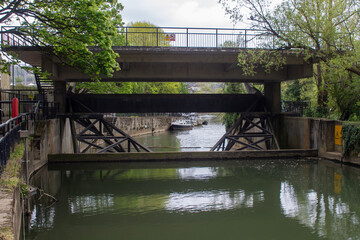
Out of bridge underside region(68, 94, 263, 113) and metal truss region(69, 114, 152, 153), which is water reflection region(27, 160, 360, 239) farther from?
bridge underside region(68, 94, 263, 113)

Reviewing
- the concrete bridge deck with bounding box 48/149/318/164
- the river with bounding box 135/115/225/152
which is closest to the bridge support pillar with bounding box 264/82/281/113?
the concrete bridge deck with bounding box 48/149/318/164

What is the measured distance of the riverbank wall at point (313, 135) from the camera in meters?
17.5

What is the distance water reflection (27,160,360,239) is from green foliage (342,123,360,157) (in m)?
0.95

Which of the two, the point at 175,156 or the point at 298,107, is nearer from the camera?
the point at 175,156

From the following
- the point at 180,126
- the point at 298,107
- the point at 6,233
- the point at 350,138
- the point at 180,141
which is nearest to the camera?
the point at 6,233

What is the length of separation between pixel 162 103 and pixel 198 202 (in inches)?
472

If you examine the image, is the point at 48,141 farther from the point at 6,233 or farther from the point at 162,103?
the point at 6,233

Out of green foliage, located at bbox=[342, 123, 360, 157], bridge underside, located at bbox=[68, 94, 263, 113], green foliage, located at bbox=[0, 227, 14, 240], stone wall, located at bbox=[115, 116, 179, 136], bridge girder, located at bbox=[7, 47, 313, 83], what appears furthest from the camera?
stone wall, located at bbox=[115, 116, 179, 136]

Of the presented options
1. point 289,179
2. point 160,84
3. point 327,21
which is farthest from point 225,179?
point 160,84

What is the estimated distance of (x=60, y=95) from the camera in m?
20.2

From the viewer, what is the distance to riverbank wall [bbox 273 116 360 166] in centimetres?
1745

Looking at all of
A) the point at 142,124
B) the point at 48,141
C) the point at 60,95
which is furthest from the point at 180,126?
the point at 48,141

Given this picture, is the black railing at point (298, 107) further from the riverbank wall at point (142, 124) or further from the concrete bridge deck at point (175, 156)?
the riverbank wall at point (142, 124)

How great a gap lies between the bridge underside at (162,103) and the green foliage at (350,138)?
6.78 meters
